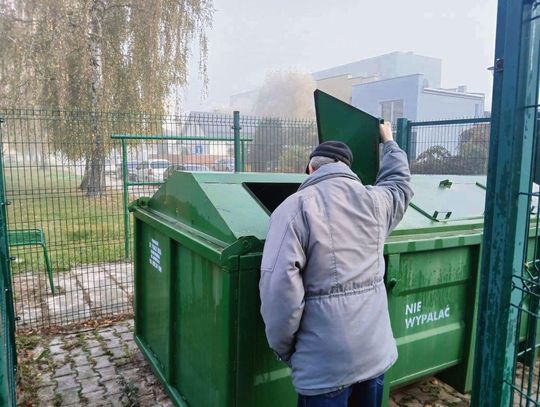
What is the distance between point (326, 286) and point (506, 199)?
2.56ft

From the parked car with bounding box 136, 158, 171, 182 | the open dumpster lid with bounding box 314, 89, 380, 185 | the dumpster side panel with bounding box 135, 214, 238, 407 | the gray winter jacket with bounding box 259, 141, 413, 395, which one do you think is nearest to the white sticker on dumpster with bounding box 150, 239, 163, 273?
the dumpster side panel with bounding box 135, 214, 238, 407

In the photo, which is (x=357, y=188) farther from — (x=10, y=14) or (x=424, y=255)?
(x=10, y=14)

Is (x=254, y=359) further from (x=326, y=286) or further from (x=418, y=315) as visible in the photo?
(x=418, y=315)

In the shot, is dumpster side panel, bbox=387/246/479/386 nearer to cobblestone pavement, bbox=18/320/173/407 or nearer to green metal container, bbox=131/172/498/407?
green metal container, bbox=131/172/498/407

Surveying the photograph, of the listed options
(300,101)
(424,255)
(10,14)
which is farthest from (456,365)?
(300,101)

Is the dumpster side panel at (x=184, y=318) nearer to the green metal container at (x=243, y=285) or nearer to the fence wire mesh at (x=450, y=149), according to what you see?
the green metal container at (x=243, y=285)

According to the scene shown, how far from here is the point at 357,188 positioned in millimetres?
1881

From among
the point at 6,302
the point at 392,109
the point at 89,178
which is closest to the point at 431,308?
the point at 6,302

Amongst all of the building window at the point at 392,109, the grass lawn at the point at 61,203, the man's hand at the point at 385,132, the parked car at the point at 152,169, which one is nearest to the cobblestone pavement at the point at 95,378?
the grass lawn at the point at 61,203

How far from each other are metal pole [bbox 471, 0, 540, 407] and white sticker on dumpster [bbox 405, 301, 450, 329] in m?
0.96

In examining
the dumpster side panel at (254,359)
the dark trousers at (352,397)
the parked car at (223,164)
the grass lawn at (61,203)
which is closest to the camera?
the dark trousers at (352,397)

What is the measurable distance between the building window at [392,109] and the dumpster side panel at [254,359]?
2700cm

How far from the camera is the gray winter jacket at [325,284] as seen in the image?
173 cm

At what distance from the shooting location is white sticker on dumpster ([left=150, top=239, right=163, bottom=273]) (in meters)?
3.21
